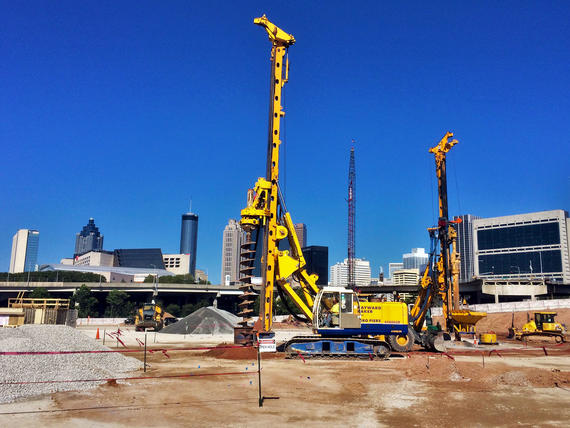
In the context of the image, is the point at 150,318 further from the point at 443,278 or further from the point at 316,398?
the point at 316,398

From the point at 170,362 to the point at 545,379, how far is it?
56.6ft

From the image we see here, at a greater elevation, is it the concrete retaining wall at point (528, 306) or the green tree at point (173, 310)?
the concrete retaining wall at point (528, 306)

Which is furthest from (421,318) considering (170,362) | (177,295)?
(177,295)

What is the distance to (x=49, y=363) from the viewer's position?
1736 centimetres

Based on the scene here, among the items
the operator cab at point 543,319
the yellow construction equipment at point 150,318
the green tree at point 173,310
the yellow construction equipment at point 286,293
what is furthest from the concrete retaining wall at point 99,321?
the operator cab at point 543,319

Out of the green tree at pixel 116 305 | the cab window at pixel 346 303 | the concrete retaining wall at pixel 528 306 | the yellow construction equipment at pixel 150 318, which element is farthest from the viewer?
the green tree at pixel 116 305

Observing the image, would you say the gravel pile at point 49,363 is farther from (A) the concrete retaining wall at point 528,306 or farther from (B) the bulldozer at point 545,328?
(A) the concrete retaining wall at point 528,306

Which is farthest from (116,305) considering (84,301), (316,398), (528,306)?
(316,398)

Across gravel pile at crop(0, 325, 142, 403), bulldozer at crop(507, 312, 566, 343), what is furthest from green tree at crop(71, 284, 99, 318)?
bulldozer at crop(507, 312, 566, 343)

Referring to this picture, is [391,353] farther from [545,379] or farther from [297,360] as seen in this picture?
[545,379]

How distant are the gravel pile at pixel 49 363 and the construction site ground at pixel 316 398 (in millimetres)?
702

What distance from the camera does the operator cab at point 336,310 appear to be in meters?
25.8

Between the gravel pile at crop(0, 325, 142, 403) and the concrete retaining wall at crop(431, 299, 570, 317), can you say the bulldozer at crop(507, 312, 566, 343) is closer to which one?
the concrete retaining wall at crop(431, 299, 570, 317)

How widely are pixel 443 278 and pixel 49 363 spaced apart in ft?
93.8
